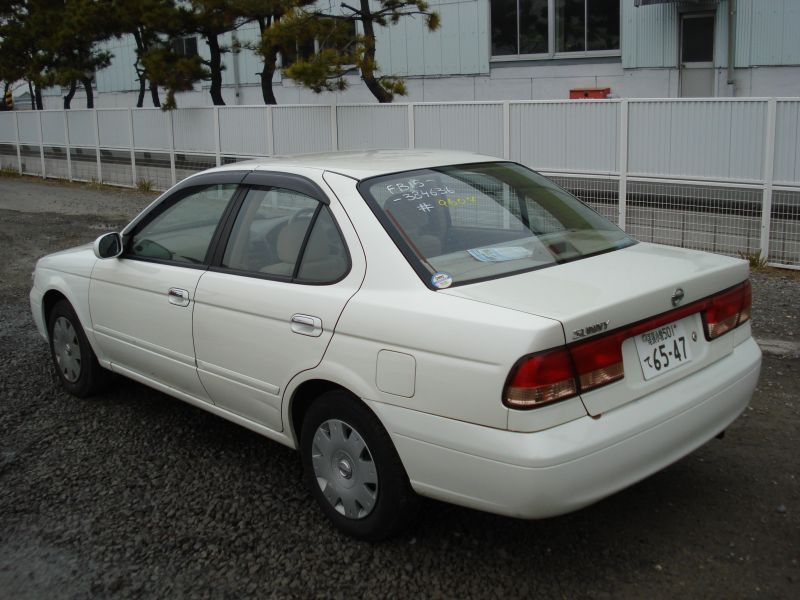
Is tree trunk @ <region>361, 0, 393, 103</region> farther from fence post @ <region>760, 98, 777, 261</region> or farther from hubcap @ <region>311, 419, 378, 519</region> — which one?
hubcap @ <region>311, 419, 378, 519</region>

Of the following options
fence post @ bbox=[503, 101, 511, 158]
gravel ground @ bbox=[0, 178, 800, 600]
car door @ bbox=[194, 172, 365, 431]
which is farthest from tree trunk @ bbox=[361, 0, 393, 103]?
car door @ bbox=[194, 172, 365, 431]

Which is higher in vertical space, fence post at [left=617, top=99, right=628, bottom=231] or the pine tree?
the pine tree

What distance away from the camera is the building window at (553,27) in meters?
18.6

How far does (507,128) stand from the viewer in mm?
10664

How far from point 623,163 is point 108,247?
6274mm

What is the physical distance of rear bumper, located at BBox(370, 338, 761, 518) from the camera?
3.15 metres

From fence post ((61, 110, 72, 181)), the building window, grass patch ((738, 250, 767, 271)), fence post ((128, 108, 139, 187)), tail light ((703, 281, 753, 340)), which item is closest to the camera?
tail light ((703, 281, 753, 340))

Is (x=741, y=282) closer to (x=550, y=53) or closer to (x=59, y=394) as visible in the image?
(x=59, y=394)

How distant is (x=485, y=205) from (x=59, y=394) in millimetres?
3259

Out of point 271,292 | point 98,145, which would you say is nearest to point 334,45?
point 98,145

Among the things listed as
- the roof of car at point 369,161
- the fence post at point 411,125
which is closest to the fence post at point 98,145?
the fence post at point 411,125

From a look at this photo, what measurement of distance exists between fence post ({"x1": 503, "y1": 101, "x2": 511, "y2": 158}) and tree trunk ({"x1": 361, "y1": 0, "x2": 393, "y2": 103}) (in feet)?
11.0

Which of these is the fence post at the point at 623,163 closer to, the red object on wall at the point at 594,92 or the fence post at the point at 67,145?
the red object on wall at the point at 594,92

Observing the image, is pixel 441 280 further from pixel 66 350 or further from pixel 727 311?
pixel 66 350
